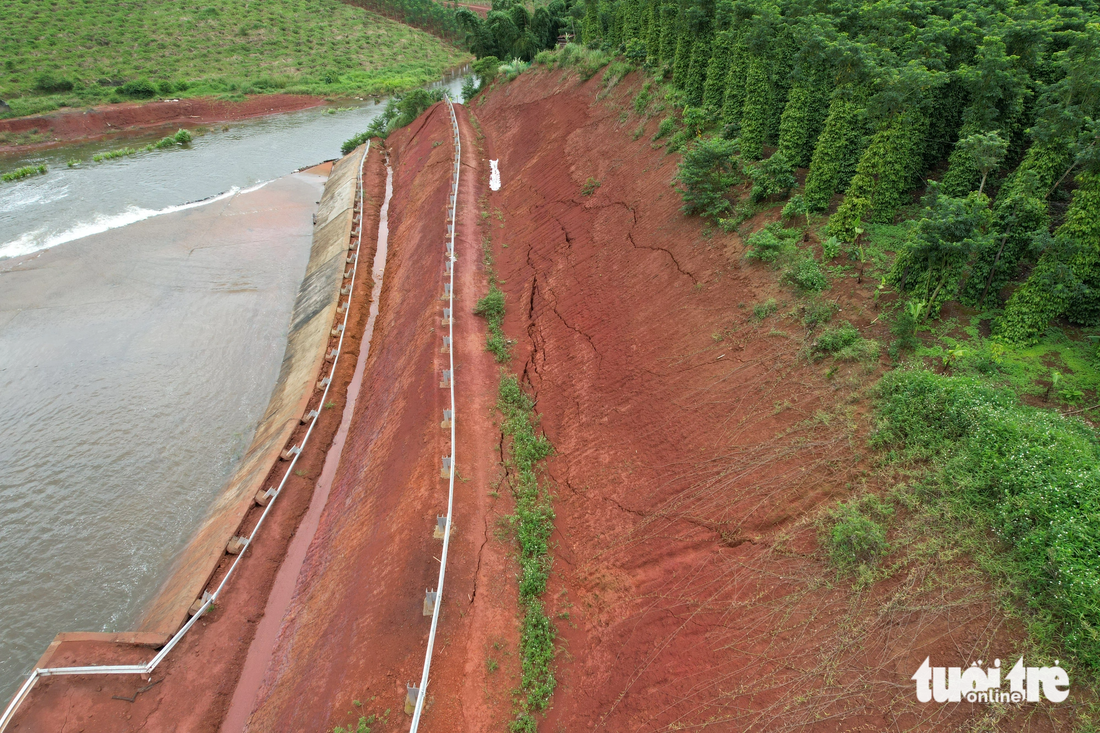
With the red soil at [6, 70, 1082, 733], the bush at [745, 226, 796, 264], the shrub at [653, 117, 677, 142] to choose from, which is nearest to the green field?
the shrub at [653, 117, 677, 142]

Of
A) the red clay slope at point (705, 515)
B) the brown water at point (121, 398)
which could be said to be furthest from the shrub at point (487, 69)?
the red clay slope at point (705, 515)

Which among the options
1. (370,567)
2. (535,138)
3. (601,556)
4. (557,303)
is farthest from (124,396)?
(535,138)

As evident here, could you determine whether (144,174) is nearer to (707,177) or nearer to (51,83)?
(51,83)

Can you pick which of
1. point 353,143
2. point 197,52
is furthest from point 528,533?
point 197,52

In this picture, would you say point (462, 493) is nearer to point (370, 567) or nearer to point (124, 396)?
point (370, 567)

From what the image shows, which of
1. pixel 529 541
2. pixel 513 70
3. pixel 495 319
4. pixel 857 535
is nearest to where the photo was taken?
pixel 857 535

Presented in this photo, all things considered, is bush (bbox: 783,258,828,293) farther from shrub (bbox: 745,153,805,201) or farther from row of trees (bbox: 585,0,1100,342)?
shrub (bbox: 745,153,805,201)
